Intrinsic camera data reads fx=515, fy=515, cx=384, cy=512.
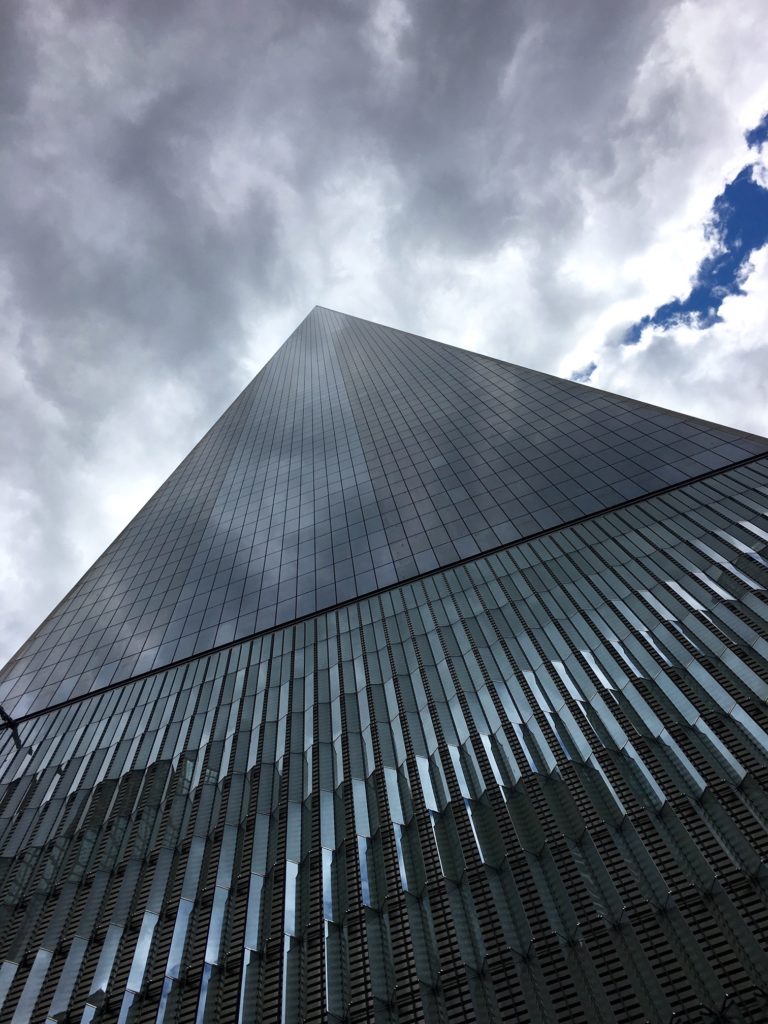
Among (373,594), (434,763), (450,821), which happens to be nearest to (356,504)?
(373,594)

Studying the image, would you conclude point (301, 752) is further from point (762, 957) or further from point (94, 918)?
point (762, 957)

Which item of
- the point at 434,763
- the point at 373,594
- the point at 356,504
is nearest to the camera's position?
the point at 434,763

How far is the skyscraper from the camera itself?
9078 millimetres

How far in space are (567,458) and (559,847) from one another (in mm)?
20286

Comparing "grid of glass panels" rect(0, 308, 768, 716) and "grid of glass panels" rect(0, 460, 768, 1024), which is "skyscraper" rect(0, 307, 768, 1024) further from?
"grid of glass panels" rect(0, 308, 768, 716)

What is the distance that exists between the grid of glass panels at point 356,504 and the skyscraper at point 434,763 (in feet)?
0.82

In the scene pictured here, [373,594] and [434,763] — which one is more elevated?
[373,594]

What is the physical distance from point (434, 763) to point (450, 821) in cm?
176

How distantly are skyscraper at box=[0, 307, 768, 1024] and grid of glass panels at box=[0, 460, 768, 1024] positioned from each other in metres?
0.06

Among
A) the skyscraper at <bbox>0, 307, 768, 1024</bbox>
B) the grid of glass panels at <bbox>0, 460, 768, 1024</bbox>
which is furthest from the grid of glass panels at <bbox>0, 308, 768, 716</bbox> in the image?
the grid of glass panels at <bbox>0, 460, 768, 1024</bbox>

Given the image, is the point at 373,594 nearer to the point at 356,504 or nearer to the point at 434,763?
the point at 356,504

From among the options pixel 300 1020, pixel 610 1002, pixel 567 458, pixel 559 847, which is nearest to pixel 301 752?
pixel 300 1020

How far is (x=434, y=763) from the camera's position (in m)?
13.4

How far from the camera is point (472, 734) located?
45.7 feet
